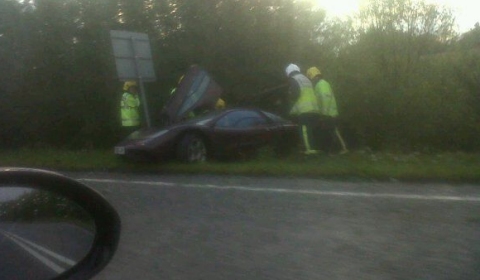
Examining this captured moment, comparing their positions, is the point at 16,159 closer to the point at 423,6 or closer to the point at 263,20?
the point at 263,20

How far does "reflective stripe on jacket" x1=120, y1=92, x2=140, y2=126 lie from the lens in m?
18.9

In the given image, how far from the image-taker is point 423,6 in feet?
75.3

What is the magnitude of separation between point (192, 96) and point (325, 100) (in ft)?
9.06

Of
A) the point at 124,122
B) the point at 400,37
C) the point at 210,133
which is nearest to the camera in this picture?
the point at 210,133

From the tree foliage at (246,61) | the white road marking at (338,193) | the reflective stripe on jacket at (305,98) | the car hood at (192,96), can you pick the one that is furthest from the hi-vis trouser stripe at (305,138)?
the white road marking at (338,193)

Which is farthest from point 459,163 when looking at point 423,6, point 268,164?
point 423,6

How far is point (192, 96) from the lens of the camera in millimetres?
17500

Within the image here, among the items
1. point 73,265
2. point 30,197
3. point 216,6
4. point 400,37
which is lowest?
point 73,265

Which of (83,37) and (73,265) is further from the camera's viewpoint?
(83,37)

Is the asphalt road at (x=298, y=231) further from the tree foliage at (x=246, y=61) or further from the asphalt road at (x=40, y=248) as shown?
the tree foliage at (x=246, y=61)

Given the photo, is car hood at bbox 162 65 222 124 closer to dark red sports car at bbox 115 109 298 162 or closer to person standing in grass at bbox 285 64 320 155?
dark red sports car at bbox 115 109 298 162

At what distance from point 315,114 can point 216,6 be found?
5.86 m

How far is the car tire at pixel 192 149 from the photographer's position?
1577 centimetres

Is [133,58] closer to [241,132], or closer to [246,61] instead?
[241,132]
